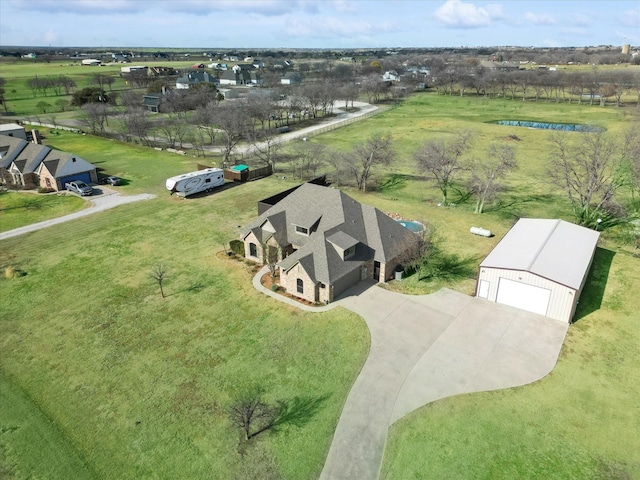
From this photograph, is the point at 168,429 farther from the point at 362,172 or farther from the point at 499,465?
the point at 362,172

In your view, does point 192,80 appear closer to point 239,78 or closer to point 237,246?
point 239,78

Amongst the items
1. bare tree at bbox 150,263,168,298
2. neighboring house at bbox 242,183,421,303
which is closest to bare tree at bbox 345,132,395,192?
neighboring house at bbox 242,183,421,303

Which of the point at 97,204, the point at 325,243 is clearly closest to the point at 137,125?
the point at 97,204

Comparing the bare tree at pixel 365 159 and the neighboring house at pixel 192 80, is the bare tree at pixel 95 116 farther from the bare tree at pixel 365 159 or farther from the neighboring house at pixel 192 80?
the neighboring house at pixel 192 80

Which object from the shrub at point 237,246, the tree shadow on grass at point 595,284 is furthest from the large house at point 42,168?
the tree shadow on grass at point 595,284

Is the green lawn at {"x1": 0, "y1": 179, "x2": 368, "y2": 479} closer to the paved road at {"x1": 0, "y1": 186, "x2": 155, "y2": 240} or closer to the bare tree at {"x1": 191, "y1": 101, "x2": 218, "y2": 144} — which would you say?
the paved road at {"x1": 0, "y1": 186, "x2": 155, "y2": 240}

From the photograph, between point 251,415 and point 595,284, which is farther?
point 595,284
